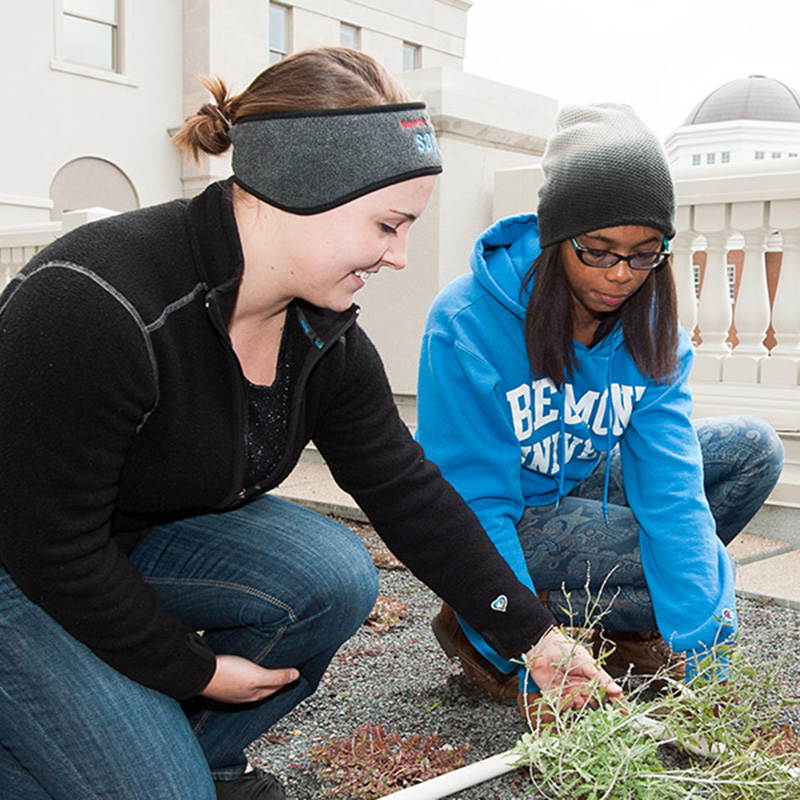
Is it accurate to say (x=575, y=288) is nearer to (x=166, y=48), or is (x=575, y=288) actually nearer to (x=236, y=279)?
(x=236, y=279)

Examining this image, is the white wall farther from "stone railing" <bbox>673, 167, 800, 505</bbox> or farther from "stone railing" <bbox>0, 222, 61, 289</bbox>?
"stone railing" <bbox>673, 167, 800, 505</bbox>

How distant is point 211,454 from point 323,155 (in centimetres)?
54

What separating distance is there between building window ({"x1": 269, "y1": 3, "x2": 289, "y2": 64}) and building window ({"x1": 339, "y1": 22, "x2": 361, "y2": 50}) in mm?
1550

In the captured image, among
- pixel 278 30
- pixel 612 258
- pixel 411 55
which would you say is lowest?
pixel 612 258

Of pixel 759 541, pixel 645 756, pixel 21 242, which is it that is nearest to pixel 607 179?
pixel 645 756

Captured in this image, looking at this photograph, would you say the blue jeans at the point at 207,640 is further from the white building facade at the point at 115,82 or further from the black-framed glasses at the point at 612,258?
the white building facade at the point at 115,82

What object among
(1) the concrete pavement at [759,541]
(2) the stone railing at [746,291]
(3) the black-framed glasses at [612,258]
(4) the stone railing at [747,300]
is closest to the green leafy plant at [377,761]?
(3) the black-framed glasses at [612,258]

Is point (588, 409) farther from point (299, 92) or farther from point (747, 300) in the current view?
point (747, 300)

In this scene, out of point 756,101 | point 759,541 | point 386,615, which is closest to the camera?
point 386,615

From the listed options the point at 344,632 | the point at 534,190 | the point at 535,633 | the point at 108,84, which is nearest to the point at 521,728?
the point at 535,633

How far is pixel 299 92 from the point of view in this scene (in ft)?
5.11

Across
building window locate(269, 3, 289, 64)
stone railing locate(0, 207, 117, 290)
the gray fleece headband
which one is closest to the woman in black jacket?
the gray fleece headband

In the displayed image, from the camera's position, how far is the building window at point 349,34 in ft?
66.7

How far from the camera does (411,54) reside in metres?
22.3
